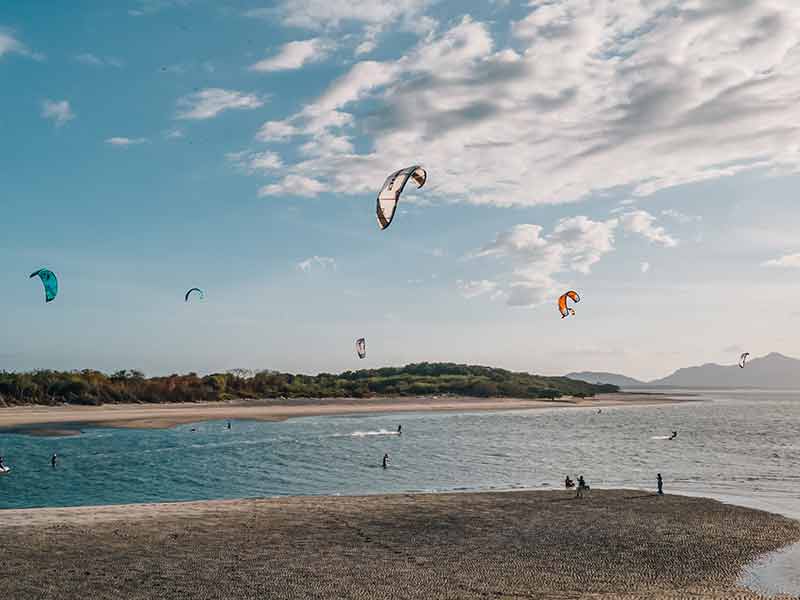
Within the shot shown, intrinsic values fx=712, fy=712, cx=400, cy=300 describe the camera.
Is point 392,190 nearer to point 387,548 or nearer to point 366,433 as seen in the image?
point 387,548

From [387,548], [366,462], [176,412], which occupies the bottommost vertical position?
[366,462]

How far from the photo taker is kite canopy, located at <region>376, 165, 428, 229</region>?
17141 millimetres

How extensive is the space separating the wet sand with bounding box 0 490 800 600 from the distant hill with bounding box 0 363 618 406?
163 feet

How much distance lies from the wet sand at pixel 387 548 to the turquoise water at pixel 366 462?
4.34 meters

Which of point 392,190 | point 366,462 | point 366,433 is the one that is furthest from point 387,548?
point 366,433

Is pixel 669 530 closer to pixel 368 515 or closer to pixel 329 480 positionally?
pixel 368 515

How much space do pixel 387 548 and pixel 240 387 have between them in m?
72.8

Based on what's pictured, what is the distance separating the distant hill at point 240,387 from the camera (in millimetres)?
65438

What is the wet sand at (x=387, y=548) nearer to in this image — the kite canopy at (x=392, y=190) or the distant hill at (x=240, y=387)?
the kite canopy at (x=392, y=190)

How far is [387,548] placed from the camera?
1579 cm

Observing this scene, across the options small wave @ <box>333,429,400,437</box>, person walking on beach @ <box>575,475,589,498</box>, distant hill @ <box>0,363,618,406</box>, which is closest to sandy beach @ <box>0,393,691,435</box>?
distant hill @ <box>0,363,618,406</box>

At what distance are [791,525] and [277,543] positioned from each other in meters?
13.5

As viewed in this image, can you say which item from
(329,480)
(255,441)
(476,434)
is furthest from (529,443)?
(329,480)

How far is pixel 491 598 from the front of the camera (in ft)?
38.8
